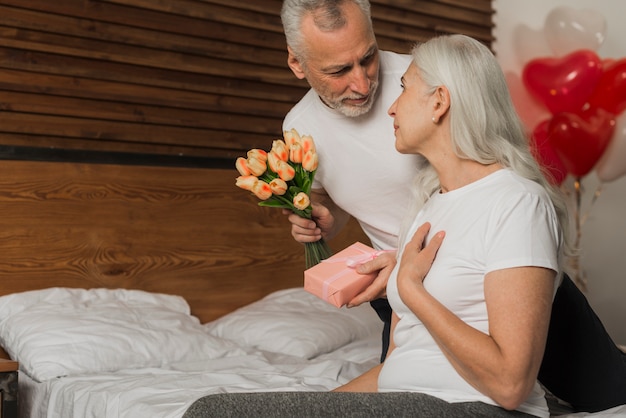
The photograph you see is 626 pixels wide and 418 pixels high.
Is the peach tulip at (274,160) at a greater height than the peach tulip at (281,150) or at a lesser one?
lesser

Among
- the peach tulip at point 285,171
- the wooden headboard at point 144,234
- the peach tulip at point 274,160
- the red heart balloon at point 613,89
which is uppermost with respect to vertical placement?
the red heart balloon at point 613,89

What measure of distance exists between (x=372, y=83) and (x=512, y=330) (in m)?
0.96

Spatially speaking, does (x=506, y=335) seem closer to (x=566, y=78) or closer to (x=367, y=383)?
(x=367, y=383)

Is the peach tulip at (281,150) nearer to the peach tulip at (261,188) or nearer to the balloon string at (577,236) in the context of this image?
the peach tulip at (261,188)

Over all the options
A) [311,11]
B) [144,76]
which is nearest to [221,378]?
[311,11]

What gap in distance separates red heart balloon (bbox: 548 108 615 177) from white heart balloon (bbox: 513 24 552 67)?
0.53m

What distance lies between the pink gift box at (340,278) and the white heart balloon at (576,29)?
259 cm

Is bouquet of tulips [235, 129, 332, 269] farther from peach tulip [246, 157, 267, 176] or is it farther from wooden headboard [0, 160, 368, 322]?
wooden headboard [0, 160, 368, 322]

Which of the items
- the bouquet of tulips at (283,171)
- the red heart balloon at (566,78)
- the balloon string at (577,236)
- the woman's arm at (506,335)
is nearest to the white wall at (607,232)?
the balloon string at (577,236)

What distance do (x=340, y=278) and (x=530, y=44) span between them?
2.91 m

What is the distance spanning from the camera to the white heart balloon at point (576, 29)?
13.7 ft

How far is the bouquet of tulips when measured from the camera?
Result: 2045 millimetres

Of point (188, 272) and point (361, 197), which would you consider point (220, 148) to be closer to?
point (188, 272)

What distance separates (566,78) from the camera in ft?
13.5
